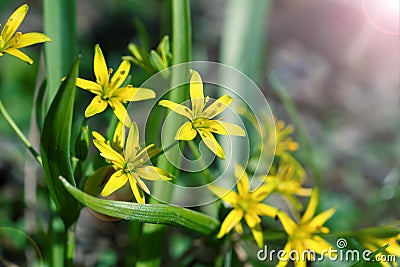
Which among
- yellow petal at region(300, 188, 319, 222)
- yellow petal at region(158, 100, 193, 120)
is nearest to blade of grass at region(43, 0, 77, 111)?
yellow petal at region(158, 100, 193, 120)

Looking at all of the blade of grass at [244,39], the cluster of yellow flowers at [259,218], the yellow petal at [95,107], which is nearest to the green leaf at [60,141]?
the yellow petal at [95,107]

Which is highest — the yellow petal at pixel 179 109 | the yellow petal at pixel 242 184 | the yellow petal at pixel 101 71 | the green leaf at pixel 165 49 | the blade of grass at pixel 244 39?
the blade of grass at pixel 244 39

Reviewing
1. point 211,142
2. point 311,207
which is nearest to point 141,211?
point 211,142

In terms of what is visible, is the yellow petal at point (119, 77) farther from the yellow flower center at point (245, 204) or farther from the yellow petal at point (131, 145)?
the yellow flower center at point (245, 204)

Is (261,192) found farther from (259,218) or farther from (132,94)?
(132,94)

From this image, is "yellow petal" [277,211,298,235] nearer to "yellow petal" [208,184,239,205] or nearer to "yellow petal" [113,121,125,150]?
"yellow petal" [208,184,239,205]

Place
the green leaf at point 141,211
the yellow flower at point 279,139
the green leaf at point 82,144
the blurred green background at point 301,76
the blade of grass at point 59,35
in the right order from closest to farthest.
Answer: the green leaf at point 141,211 → the green leaf at point 82,144 → the blade of grass at point 59,35 → the yellow flower at point 279,139 → the blurred green background at point 301,76
